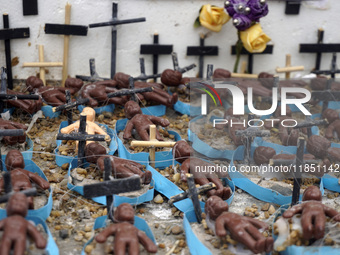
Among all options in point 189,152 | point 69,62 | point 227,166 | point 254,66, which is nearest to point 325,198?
point 227,166

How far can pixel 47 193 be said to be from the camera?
288 centimetres

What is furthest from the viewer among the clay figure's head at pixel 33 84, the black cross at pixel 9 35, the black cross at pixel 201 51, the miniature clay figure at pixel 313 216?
the black cross at pixel 201 51

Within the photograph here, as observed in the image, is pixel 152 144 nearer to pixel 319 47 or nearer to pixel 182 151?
pixel 182 151

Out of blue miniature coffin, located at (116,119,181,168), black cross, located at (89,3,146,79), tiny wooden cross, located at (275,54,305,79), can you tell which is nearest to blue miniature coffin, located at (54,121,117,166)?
blue miniature coffin, located at (116,119,181,168)

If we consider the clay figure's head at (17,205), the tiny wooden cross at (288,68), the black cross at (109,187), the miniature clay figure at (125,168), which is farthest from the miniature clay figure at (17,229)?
the tiny wooden cross at (288,68)

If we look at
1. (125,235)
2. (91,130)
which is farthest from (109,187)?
(91,130)

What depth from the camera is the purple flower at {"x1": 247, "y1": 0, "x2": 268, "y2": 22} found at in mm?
4289

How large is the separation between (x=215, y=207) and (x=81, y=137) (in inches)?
36.6

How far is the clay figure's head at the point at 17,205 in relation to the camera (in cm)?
237

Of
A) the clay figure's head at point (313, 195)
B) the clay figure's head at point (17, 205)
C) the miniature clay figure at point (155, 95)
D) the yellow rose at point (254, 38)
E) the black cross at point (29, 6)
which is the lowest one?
the clay figure's head at point (313, 195)

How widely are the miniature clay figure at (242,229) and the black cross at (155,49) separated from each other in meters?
2.20

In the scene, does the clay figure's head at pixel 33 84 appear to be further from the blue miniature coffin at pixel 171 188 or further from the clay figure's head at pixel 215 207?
the clay figure's head at pixel 215 207

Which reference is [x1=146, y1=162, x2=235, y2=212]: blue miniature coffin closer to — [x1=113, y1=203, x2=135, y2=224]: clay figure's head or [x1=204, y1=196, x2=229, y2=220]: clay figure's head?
[x1=204, y1=196, x2=229, y2=220]: clay figure's head

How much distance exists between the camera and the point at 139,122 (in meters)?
3.47
